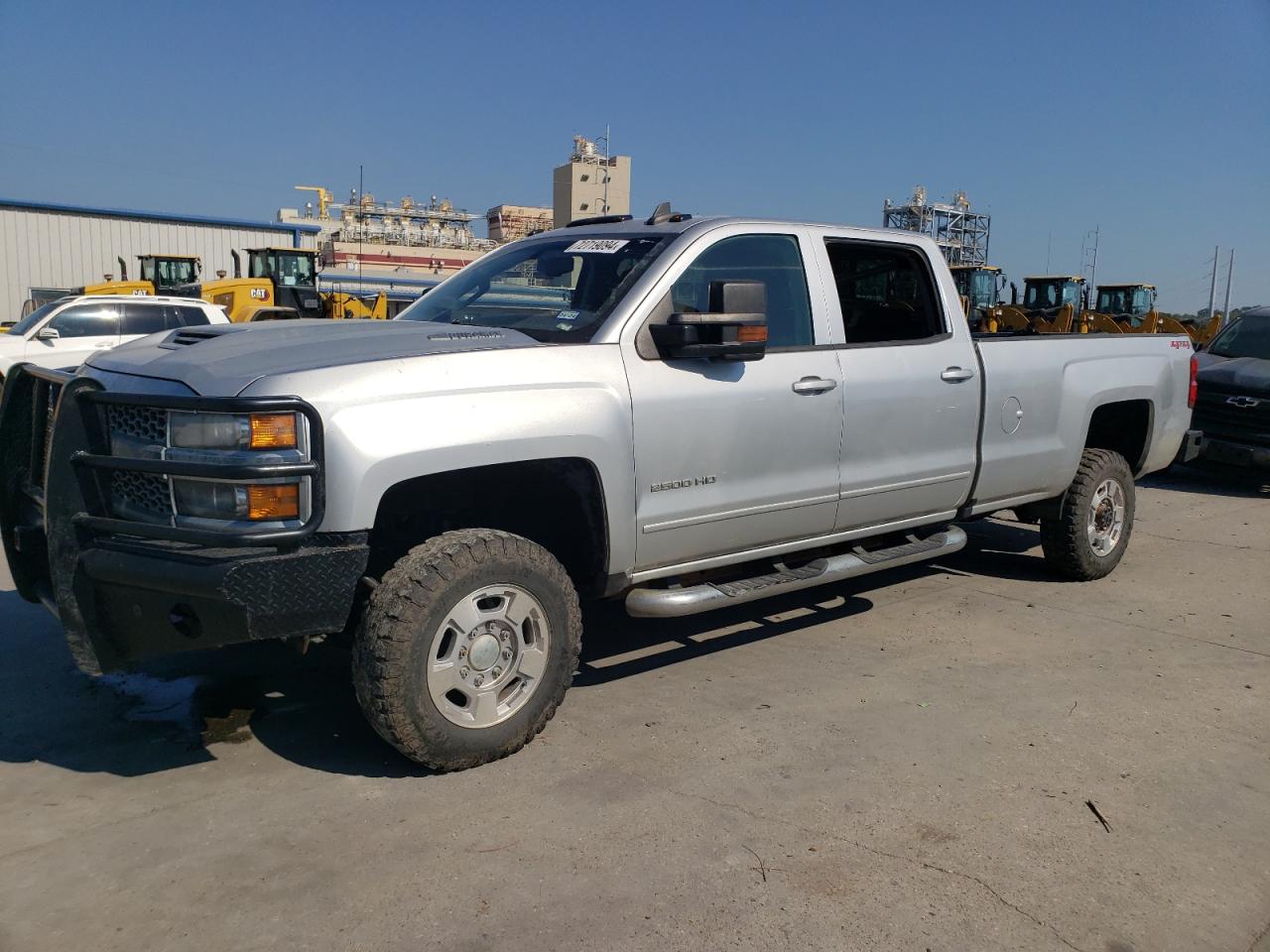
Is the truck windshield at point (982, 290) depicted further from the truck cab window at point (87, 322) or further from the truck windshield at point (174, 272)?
the truck windshield at point (174, 272)

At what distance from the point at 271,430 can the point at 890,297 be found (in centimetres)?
354

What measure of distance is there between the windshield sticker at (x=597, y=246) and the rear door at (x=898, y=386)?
1023mm

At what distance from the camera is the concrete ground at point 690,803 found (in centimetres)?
274

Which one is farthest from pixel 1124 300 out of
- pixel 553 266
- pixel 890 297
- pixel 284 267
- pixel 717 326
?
pixel 717 326

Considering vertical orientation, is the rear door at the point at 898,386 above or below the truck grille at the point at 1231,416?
above

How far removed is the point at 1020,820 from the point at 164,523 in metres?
2.92

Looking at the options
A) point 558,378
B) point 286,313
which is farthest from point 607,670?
point 286,313

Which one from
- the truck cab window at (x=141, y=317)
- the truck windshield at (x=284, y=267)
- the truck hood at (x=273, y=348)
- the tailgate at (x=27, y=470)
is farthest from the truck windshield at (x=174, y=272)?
the truck hood at (x=273, y=348)

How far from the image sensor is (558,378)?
370 centimetres

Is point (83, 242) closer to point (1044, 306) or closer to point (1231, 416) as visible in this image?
point (1044, 306)

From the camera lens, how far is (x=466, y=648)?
Result: 3504 mm

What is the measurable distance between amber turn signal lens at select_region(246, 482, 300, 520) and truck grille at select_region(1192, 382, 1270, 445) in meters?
9.61

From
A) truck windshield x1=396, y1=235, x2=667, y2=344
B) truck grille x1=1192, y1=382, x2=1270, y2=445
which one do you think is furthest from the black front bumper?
truck grille x1=1192, y1=382, x2=1270, y2=445

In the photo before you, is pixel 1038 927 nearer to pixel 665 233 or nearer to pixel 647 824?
pixel 647 824
